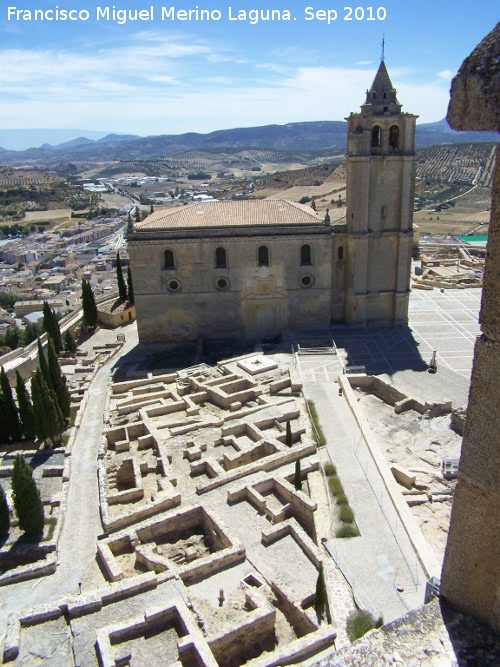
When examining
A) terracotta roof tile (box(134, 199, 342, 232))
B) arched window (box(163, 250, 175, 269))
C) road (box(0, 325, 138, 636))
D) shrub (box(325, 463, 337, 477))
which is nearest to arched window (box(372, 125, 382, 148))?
terracotta roof tile (box(134, 199, 342, 232))

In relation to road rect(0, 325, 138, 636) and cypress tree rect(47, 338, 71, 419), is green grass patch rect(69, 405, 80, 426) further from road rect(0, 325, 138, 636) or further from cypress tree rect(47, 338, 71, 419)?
road rect(0, 325, 138, 636)

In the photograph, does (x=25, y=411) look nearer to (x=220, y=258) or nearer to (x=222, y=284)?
(x=222, y=284)

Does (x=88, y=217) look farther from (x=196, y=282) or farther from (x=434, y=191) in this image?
(x=196, y=282)

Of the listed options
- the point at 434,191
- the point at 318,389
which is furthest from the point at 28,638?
the point at 434,191

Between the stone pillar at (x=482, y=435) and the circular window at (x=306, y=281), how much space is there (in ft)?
78.8

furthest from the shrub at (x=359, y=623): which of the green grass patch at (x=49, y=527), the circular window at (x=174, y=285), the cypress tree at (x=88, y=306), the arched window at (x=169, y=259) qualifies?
the cypress tree at (x=88, y=306)

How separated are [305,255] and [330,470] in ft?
47.2

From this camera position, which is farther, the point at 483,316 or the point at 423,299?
the point at 423,299

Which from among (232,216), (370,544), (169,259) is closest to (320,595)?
(370,544)

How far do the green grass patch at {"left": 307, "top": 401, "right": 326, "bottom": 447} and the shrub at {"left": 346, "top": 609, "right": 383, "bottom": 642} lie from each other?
728cm

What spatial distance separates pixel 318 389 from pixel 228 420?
164 inches

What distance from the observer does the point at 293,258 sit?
91.1 feet

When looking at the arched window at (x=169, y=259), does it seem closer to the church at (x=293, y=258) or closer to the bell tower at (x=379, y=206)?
the church at (x=293, y=258)

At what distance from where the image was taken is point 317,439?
59.7 feet
